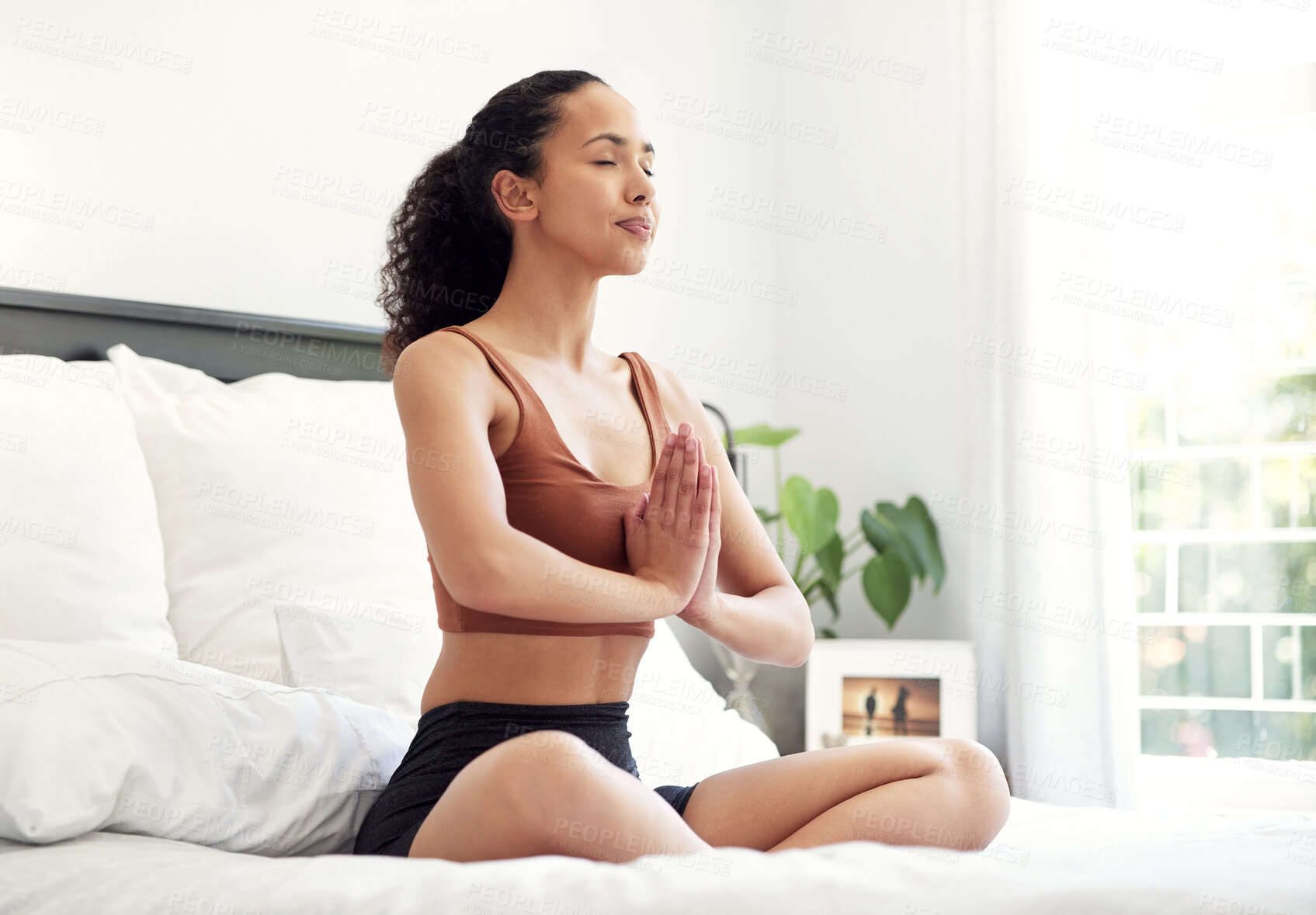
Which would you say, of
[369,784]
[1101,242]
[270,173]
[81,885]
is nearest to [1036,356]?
[1101,242]

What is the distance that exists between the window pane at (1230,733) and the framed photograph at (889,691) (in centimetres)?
49

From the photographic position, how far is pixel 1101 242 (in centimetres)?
294

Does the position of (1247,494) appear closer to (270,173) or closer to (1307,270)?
(1307,270)

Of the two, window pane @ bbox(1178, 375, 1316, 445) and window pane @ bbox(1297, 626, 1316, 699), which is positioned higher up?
window pane @ bbox(1178, 375, 1316, 445)

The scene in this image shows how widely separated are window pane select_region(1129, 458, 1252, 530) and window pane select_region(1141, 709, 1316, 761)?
18.7 inches

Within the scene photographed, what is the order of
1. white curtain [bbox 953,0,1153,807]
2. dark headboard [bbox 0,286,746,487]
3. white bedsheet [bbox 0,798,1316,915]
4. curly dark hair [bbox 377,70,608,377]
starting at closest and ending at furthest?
white bedsheet [bbox 0,798,1316,915] → curly dark hair [bbox 377,70,608,377] → dark headboard [bbox 0,286,746,487] → white curtain [bbox 953,0,1153,807]

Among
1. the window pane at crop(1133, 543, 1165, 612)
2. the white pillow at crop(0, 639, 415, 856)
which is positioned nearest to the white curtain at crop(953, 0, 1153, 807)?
the window pane at crop(1133, 543, 1165, 612)

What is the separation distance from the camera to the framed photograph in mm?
2857

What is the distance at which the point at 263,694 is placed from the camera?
132cm

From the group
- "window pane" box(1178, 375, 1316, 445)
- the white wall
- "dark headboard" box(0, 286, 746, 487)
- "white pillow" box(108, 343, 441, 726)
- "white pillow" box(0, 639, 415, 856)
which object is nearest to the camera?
"white pillow" box(0, 639, 415, 856)

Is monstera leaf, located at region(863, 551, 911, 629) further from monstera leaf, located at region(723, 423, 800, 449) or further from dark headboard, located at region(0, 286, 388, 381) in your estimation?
dark headboard, located at region(0, 286, 388, 381)

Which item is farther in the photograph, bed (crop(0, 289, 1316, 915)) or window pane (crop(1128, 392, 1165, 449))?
window pane (crop(1128, 392, 1165, 449))

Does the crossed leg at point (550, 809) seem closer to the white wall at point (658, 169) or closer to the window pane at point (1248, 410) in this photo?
the white wall at point (658, 169)

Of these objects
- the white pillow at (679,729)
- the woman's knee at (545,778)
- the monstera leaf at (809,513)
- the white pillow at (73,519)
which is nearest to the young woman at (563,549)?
the woman's knee at (545,778)
